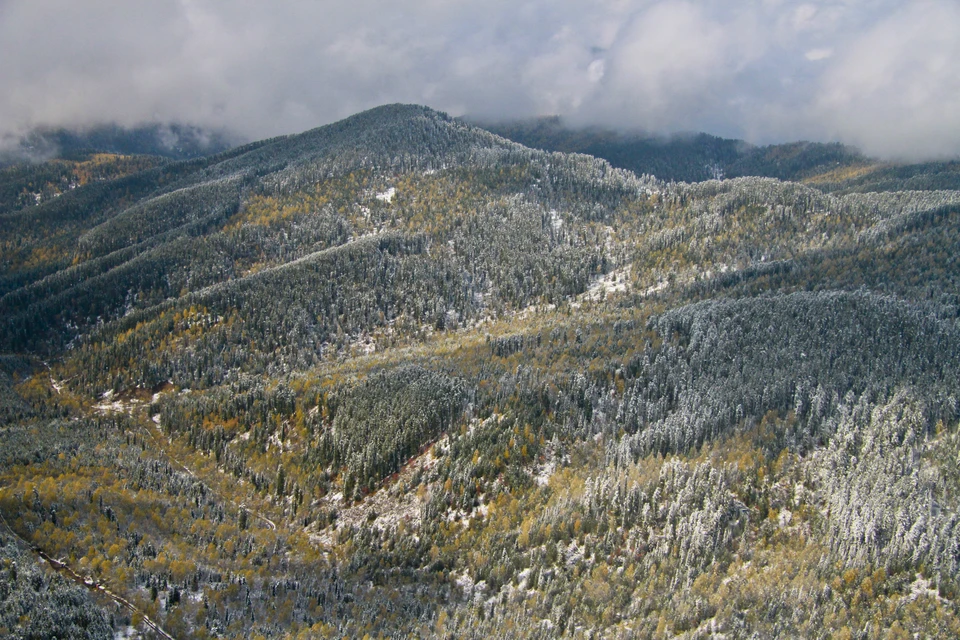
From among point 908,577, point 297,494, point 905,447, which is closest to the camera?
point 908,577

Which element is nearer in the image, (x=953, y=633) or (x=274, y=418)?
(x=953, y=633)

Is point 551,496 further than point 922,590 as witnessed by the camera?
Yes

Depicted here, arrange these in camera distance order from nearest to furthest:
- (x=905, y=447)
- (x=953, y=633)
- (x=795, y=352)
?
(x=953, y=633), (x=905, y=447), (x=795, y=352)

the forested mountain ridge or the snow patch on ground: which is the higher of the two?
the forested mountain ridge

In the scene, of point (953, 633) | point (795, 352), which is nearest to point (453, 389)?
point (795, 352)

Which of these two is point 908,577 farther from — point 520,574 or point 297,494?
point 297,494

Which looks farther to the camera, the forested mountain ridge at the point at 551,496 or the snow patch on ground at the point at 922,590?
the forested mountain ridge at the point at 551,496

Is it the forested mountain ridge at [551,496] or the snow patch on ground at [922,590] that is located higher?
the forested mountain ridge at [551,496]

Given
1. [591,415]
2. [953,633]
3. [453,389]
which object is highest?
[453,389]

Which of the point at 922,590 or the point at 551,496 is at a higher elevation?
the point at 551,496

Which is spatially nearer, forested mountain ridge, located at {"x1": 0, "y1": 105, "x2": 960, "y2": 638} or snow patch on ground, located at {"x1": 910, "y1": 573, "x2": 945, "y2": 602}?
snow patch on ground, located at {"x1": 910, "y1": 573, "x2": 945, "y2": 602}

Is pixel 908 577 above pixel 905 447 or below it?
below
